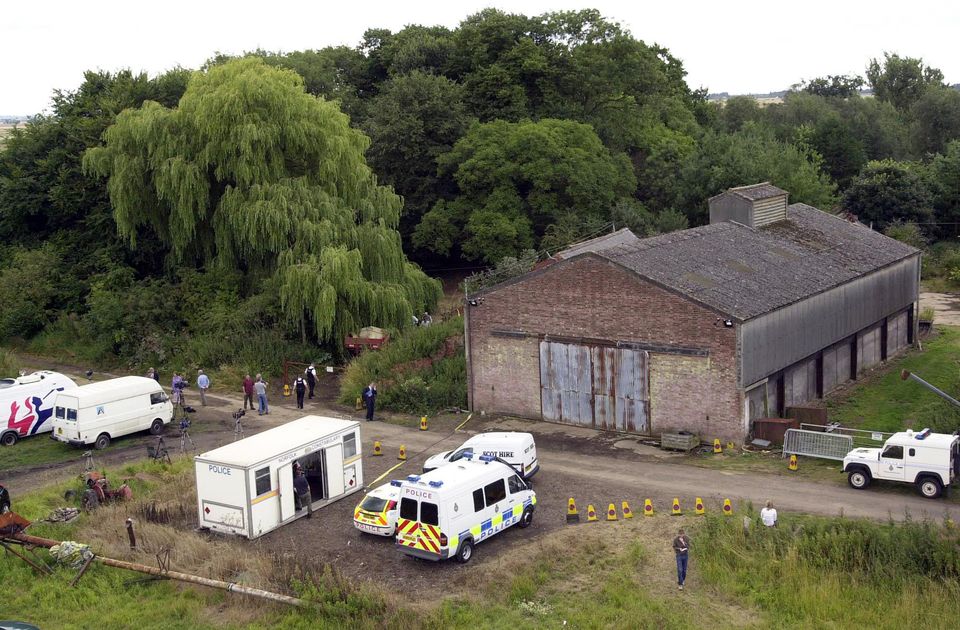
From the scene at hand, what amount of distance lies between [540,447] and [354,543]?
30.3ft

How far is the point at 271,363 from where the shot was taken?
41.7m

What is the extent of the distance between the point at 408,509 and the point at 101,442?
16.0 metres

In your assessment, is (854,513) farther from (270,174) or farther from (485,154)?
(485,154)

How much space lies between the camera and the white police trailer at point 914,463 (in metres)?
24.5

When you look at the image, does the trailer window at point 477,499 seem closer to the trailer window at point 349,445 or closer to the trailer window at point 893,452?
the trailer window at point 349,445

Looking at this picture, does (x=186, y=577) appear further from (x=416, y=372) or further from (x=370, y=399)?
(x=416, y=372)

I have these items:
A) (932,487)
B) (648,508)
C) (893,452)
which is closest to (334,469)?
(648,508)

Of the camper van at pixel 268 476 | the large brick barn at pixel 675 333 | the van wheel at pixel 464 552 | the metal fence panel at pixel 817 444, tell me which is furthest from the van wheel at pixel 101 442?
the metal fence panel at pixel 817 444

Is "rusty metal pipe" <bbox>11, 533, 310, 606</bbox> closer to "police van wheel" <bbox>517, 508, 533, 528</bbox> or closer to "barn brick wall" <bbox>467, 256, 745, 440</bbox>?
"police van wheel" <bbox>517, 508, 533, 528</bbox>

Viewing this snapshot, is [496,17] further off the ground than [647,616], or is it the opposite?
[496,17]

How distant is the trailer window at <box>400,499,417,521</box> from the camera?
21703mm

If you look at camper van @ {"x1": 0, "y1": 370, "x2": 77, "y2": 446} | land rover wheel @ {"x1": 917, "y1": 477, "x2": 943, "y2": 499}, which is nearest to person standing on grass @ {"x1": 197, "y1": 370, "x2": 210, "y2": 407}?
camper van @ {"x1": 0, "y1": 370, "x2": 77, "y2": 446}

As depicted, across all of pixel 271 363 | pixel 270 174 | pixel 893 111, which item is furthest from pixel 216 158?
pixel 893 111

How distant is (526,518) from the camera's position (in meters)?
24.1
